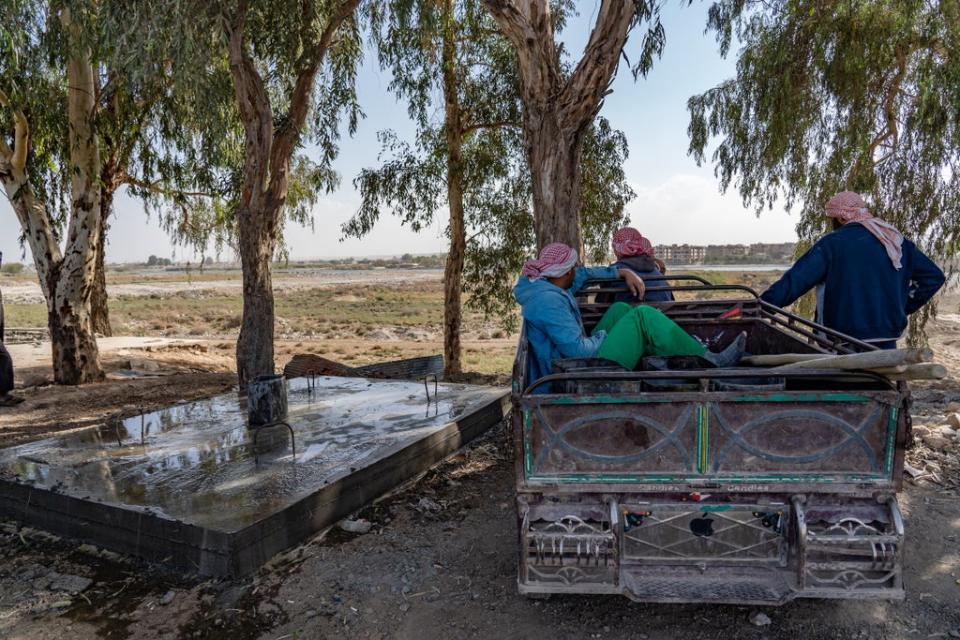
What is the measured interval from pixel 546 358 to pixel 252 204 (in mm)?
5461

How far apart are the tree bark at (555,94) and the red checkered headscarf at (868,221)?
2.38 metres

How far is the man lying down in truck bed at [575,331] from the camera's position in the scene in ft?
10.9

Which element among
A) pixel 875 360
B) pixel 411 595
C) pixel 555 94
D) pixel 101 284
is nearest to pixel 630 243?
pixel 555 94

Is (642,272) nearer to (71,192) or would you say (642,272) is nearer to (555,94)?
(555,94)

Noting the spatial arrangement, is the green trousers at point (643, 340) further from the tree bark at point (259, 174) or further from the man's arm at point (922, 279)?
the tree bark at point (259, 174)

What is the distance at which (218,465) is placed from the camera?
15.1 feet

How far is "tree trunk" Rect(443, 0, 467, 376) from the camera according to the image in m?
11.1

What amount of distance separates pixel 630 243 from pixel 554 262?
145 cm

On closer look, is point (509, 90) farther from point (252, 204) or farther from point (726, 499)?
point (726, 499)

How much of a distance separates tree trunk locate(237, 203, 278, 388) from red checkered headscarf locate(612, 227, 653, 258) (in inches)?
183

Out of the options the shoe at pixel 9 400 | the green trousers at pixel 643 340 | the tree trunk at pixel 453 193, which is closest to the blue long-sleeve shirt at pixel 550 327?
the green trousers at pixel 643 340

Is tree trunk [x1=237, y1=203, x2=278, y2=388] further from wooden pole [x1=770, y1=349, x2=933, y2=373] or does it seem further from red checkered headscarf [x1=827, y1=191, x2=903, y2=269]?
wooden pole [x1=770, y1=349, x2=933, y2=373]

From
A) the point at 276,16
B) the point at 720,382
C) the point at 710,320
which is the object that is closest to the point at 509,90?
the point at 276,16

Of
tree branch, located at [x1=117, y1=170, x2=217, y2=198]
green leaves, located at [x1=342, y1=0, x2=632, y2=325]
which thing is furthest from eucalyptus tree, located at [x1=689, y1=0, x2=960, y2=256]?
tree branch, located at [x1=117, y1=170, x2=217, y2=198]
